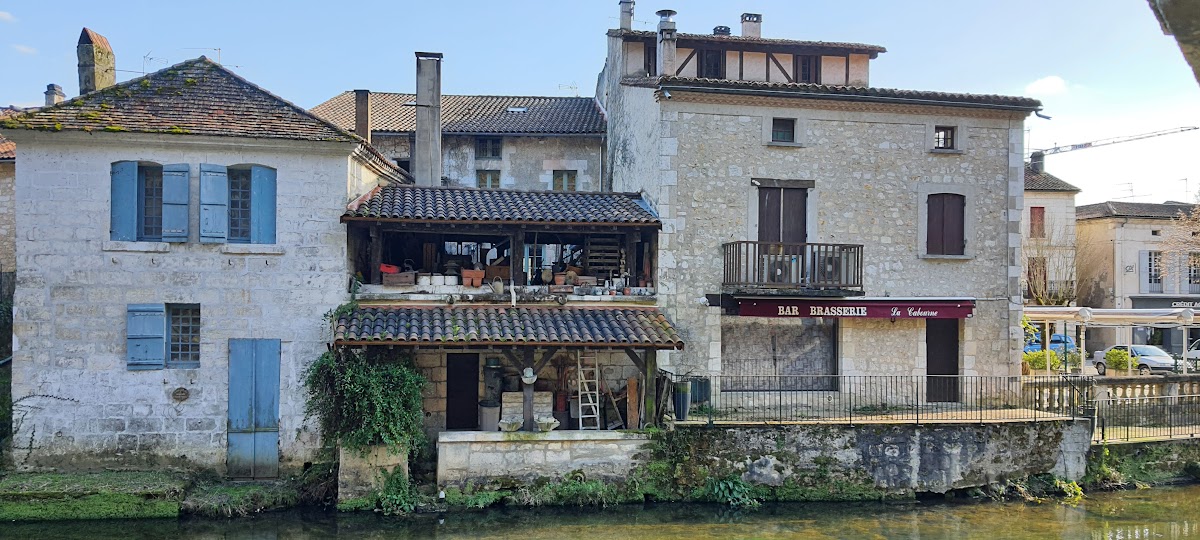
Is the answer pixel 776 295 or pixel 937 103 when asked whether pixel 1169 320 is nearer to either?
pixel 937 103

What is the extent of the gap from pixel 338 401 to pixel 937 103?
12.7m

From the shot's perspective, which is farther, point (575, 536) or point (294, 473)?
point (294, 473)

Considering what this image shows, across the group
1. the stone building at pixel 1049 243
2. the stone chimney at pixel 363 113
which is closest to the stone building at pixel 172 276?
the stone chimney at pixel 363 113

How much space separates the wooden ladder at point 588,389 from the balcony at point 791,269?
3.02m

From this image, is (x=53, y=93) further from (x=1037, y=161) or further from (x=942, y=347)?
(x=1037, y=161)

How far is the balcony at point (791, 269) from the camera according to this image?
15.7 metres

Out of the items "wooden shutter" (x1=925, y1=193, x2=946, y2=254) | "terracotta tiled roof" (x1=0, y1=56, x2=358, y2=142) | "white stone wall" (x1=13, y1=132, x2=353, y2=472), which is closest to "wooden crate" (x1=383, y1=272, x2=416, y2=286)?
"white stone wall" (x1=13, y1=132, x2=353, y2=472)

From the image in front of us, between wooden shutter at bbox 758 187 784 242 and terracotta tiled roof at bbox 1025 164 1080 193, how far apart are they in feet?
66.9

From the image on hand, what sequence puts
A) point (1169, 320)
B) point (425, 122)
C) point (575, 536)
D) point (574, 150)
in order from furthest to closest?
point (574, 150) < point (1169, 320) < point (425, 122) < point (575, 536)

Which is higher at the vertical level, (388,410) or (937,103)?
(937,103)

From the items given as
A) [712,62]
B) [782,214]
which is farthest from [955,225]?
[712,62]

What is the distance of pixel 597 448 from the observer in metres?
13.9

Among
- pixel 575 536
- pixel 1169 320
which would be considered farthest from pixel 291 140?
pixel 1169 320

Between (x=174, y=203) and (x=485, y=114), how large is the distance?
505 inches
